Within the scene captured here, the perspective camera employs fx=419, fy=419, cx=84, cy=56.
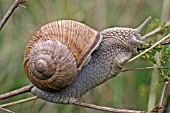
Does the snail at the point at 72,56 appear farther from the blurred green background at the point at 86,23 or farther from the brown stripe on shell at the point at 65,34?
the blurred green background at the point at 86,23

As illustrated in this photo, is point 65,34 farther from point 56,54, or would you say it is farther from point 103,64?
point 103,64

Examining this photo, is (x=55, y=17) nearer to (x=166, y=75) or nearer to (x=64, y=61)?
(x=64, y=61)

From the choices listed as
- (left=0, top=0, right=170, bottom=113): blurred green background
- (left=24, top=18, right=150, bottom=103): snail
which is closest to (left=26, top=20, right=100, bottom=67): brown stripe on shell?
(left=24, top=18, right=150, bottom=103): snail

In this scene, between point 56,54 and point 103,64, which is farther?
point 103,64

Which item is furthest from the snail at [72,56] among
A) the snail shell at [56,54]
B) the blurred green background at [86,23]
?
the blurred green background at [86,23]

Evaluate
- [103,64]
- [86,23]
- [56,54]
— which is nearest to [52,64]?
[56,54]

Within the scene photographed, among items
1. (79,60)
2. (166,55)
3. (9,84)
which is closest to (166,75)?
(166,55)
